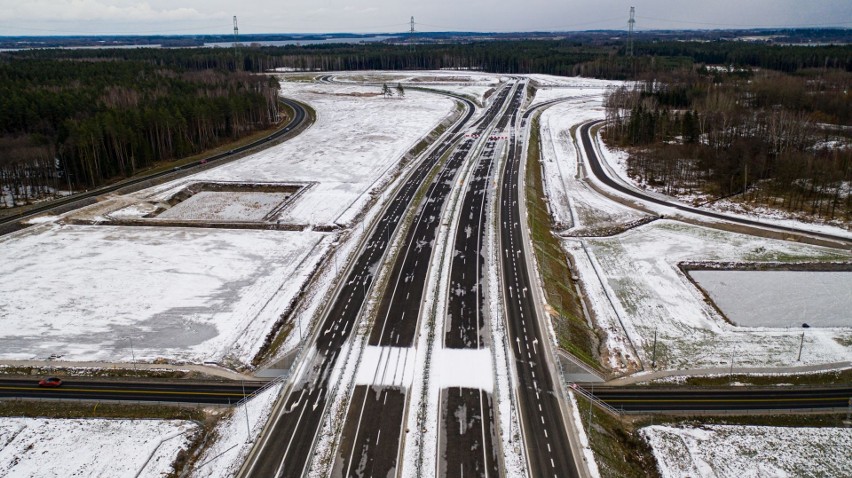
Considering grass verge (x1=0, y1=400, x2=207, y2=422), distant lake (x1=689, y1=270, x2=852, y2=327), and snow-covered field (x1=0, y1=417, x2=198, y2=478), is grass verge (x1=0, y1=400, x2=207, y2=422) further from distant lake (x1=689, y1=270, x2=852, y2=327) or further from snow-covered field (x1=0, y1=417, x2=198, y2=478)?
distant lake (x1=689, y1=270, x2=852, y2=327)

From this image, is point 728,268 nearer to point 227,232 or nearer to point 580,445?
point 580,445

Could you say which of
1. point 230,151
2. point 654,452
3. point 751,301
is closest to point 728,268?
point 751,301

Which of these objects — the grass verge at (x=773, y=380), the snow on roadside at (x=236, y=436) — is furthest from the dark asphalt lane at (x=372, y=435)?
the grass verge at (x=773, y=380)

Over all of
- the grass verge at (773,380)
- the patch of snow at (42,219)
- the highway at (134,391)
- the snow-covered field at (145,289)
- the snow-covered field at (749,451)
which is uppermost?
the patch of snow at (42,219)

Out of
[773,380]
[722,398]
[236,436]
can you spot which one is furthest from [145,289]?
[773,380]

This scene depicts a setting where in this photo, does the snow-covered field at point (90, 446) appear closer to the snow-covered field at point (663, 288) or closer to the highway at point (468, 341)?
the highway at point (468, 341)

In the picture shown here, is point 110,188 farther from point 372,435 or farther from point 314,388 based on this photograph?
point 372,435
